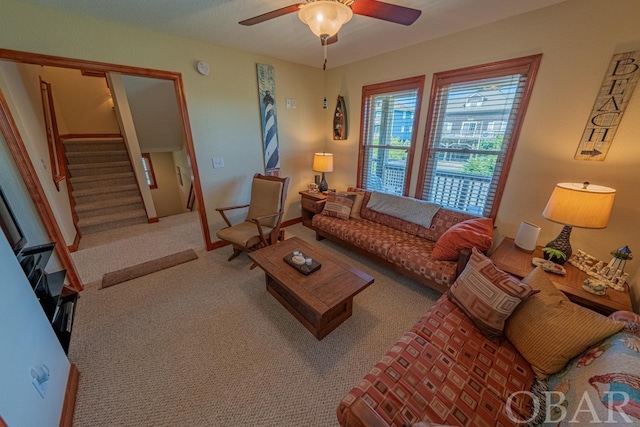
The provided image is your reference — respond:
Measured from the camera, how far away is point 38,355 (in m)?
1.14

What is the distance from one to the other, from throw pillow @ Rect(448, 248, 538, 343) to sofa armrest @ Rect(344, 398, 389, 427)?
892mm

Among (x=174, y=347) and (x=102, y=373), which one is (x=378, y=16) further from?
(x=102, y=373)

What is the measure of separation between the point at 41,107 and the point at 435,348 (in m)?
5.63

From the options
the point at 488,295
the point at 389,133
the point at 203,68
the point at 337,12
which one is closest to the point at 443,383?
the point at 488,295

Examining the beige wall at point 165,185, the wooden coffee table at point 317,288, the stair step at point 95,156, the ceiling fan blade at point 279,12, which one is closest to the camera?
the ceiling fan blade at point 279,12

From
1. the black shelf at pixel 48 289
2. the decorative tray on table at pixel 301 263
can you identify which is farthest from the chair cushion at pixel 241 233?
the black shelf at pixel 48 289

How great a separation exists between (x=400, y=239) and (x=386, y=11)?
6.56 feet

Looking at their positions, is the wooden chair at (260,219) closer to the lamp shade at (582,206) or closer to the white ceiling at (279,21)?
the white ceiling at (279,21)

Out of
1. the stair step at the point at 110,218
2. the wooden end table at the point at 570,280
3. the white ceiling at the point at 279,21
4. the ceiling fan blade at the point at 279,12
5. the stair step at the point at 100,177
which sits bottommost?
the stair step at the point at 110,218

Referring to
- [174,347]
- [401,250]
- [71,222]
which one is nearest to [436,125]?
[401,250]

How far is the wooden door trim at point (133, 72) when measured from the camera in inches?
69.7

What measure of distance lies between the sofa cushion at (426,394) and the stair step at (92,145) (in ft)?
18.7

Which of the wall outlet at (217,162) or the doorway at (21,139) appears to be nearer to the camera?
the doorway at (21,139)

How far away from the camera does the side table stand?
3.29 metres
